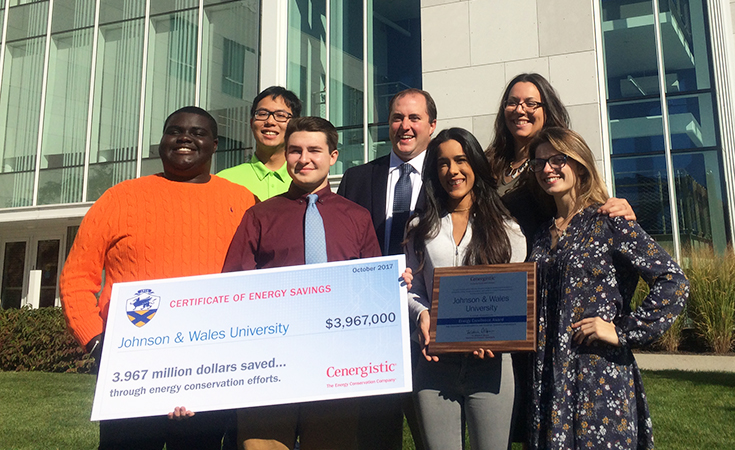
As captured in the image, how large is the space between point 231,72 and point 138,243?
10130 millimetres

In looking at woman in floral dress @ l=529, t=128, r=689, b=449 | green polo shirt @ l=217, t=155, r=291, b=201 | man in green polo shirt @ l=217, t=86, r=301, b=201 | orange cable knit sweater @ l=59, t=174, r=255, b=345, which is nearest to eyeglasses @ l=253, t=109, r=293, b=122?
man in green polo shirt @ l=217, t=86, r=301, b=201

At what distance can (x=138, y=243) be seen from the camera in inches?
121

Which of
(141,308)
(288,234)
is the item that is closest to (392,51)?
(288,234)

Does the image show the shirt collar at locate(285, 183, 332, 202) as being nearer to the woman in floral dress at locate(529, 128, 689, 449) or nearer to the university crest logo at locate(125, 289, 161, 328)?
the university crest logo at locate(125, 289, 161, 328)

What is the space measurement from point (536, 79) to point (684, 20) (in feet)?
28.9

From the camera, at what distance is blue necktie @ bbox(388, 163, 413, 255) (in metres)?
3.55

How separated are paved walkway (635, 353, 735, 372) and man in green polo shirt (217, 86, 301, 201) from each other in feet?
23.0

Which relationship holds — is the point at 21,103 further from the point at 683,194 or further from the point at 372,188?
the point at 683,194

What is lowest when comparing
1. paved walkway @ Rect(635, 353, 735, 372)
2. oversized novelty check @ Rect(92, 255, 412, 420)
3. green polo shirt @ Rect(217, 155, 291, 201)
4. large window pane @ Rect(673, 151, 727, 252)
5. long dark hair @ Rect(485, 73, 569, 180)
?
paved walkway @ Rect(635, 353, 735, 372)

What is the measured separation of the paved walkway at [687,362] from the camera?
28.5 ft

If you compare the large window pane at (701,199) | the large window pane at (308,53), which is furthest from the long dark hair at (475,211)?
the large window pane at (308,53)

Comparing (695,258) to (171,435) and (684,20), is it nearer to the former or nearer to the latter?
(684,20)

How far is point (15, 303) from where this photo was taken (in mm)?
15672

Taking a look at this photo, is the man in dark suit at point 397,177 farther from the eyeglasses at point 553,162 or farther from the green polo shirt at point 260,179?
the eyeglasses at point 553,162
